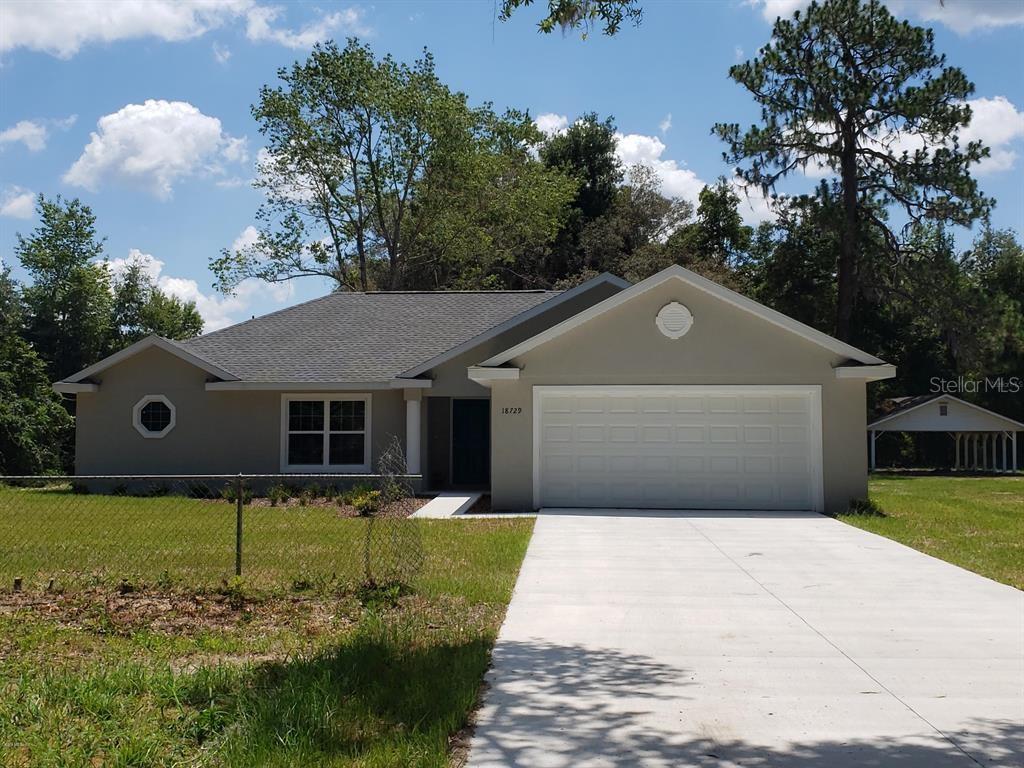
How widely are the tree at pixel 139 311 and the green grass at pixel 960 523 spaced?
3471cm

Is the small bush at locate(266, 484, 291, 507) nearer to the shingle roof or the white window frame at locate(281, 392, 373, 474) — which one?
the white window frame at locate(281, 392, 373, 474)

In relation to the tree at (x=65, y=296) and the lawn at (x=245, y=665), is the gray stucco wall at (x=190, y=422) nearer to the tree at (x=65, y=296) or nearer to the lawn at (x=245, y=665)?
the lawn at (x=245, y=665)

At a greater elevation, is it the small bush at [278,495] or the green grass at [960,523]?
the small bush at [278,495]

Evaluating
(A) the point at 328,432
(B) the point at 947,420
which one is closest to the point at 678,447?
(A) the point at 328,432

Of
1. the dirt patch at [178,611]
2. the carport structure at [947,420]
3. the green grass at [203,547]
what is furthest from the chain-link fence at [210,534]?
the carport structure at [947,420]

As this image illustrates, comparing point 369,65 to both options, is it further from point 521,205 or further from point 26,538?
point 26,538

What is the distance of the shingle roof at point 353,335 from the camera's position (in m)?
21.5

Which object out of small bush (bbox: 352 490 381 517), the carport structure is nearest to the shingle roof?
small bush (bbox: 352 490 381 517)

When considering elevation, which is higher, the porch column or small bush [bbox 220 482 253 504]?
the porch column

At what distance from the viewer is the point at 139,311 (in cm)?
4688

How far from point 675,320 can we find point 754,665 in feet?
36.7

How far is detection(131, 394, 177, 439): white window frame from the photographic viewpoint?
70.9ft

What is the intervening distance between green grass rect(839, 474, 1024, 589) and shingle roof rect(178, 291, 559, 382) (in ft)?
33.2

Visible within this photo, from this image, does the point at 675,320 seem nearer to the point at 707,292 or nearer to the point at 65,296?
the point at 707,292
